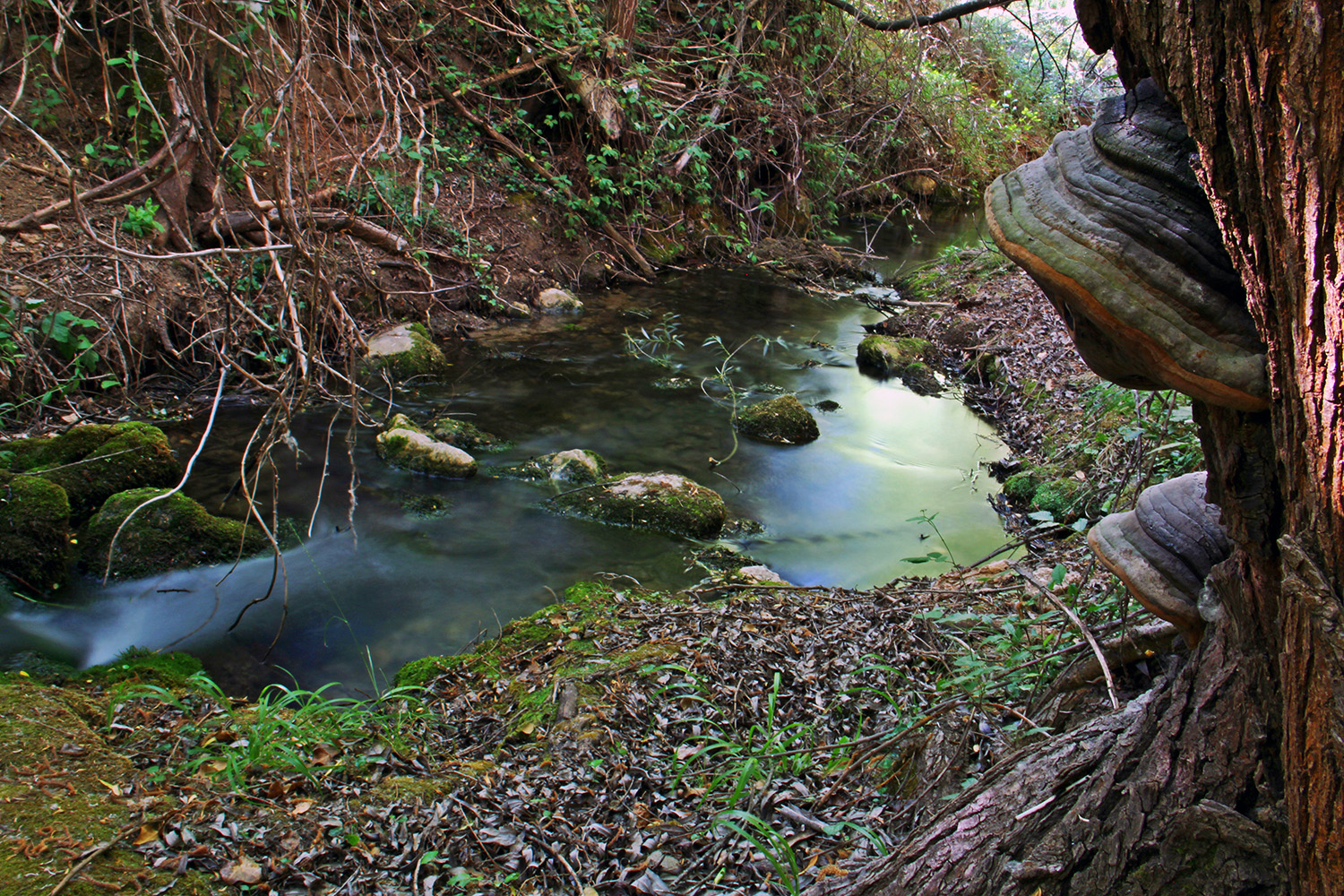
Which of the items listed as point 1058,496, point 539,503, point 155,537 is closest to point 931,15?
point 1058,496

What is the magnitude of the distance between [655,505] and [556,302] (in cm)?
541

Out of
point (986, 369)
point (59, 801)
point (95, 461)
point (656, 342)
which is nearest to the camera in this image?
point (59, 801)

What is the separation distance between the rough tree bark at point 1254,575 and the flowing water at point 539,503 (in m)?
3.34

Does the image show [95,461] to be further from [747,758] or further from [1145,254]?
[1145,254]

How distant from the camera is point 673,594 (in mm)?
4695

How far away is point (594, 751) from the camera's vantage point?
2.79 m

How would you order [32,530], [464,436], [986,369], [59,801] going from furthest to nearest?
[986,369] → [464,436] → [32,530] → [59,801]

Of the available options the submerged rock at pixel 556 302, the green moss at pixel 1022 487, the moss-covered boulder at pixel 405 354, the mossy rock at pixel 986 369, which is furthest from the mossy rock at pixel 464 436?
the mossy rock at pixel 986 369

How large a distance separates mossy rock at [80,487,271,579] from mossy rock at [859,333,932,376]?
6.95m

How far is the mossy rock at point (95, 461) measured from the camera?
495cm

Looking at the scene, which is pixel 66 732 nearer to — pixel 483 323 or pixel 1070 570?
pixel 1070 570

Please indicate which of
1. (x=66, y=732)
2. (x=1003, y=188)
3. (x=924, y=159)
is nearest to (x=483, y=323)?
(x=66, y=732)

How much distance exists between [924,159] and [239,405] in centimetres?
1300

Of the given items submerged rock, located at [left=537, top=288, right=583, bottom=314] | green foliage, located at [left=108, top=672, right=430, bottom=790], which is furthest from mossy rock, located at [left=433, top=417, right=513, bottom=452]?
submerged rock, located at [left=537, top=288, right=583, bottom=314]
